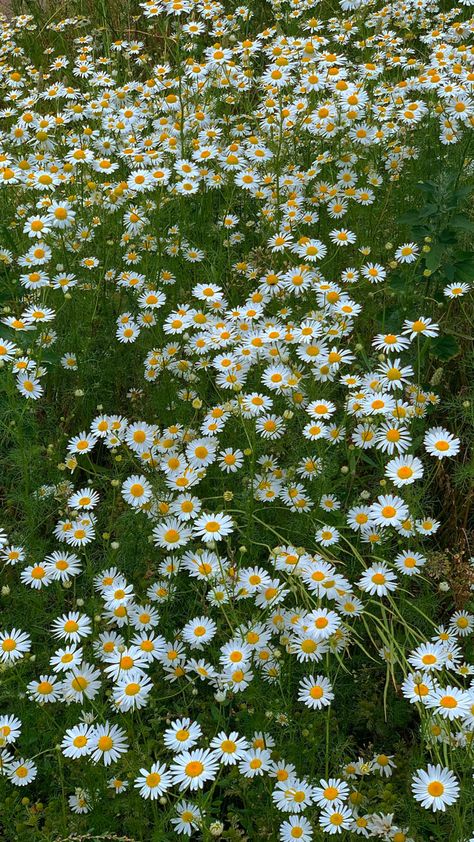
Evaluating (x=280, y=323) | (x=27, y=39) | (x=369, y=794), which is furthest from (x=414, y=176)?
(x=27, y=39)

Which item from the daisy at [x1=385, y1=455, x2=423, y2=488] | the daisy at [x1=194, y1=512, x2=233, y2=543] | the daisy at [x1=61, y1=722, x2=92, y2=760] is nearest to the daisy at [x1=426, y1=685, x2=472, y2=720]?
the daisy at [x1=385, y1=455, x2=423, y2=488]

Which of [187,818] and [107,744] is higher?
[107,744]

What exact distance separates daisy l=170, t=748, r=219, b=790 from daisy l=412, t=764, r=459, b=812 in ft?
1.48

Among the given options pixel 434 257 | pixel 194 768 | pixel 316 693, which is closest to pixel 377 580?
pixel 316 693

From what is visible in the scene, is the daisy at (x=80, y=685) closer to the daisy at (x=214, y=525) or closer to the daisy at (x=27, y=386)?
the daisy at (x=214, y=525)

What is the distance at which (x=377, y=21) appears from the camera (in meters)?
4.41

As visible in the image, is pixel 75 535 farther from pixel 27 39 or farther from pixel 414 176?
pixel 27 39

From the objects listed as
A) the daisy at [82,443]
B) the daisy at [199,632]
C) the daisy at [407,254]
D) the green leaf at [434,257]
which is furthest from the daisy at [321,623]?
the daisy at [407,254]

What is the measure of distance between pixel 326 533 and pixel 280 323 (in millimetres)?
980

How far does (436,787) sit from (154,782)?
626 millimetres

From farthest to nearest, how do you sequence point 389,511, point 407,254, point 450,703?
point 407,254, point 389,511, point 450,703

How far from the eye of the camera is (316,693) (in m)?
2.04

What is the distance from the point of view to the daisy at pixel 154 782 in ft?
6.12

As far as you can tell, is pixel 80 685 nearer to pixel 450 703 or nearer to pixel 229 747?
pixel 229 747
